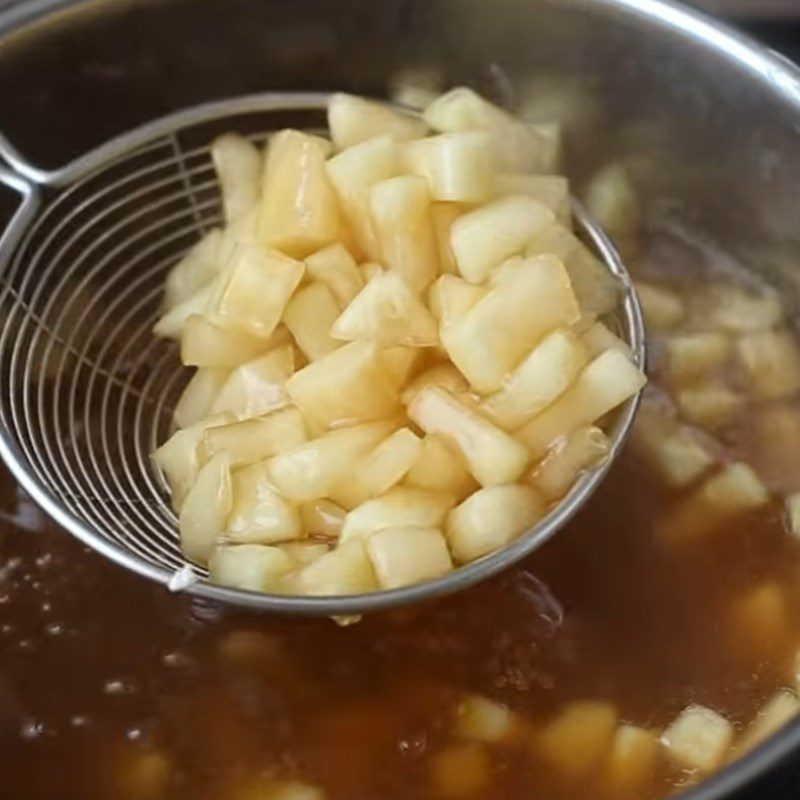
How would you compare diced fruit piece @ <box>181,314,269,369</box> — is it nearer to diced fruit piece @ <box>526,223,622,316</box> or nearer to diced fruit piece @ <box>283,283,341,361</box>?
diced fruit piece @ <box>283,283,341,361</box>

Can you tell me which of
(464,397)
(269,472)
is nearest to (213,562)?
(269,472)

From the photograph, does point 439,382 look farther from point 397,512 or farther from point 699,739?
point 699,739

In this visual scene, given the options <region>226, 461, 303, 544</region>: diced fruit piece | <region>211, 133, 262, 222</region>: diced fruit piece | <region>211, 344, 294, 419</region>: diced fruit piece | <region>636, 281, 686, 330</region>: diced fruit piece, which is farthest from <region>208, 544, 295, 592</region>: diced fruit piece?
<region>636, 281, 686, 330</region>: diced fruit piece

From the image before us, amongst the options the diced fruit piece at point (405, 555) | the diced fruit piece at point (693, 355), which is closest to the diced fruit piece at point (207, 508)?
the diced fruit piece at point (405, 555)

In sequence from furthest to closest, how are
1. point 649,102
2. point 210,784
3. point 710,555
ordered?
point 649,102
point 710,555
point 210,784

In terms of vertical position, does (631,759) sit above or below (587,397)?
below

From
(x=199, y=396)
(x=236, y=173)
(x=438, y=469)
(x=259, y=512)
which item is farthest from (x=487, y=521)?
(x=236, y=173)

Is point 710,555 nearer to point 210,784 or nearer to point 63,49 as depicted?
point 210,784
